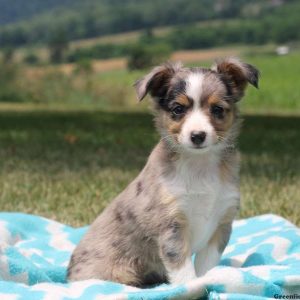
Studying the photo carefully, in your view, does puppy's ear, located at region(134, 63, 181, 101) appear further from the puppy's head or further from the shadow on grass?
the shadow on grass

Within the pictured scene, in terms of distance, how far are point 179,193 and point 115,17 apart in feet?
166

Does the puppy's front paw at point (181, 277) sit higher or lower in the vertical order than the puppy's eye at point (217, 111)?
lower

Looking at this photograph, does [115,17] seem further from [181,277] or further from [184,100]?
[181,277]

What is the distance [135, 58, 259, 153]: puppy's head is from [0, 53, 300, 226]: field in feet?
0.93

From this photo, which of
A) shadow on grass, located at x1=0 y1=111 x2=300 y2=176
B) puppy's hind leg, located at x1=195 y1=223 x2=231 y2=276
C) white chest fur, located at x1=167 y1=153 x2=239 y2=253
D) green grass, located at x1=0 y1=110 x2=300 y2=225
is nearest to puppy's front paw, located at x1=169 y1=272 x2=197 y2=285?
white chest fur, located at x1=167 y1=153 x2=239 y2=253

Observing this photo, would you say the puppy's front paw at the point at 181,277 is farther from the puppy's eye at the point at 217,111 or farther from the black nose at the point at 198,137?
the puppy's eye at the point at 217,111

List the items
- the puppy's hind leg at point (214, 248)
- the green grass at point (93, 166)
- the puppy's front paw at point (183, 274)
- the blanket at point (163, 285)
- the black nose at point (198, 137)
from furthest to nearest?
the green grass at point (93, 166) → the puppy's hind leg at point (214, 248) → the puppy's front paw at point (183, 274) → the black nose at point (198, 137) → the blanket at point (163, 285)

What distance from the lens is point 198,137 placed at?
3920mm

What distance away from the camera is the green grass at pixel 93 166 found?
7.02m

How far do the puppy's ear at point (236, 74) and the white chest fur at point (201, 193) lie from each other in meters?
0.43

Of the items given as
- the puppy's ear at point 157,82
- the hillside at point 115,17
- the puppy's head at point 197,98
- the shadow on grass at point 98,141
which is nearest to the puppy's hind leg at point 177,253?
the puppy's head at point 197,98

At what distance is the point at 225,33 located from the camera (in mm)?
41219

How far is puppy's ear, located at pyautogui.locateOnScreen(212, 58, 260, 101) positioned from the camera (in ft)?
13.8

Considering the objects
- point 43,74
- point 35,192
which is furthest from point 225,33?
point 35,192
